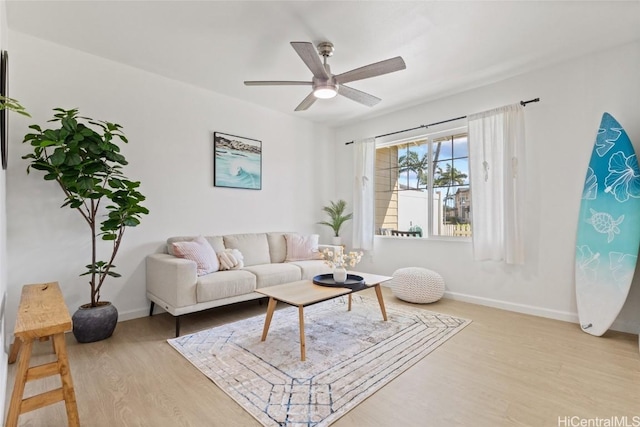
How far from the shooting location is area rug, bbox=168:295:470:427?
1780mm

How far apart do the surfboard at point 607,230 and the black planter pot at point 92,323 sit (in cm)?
428

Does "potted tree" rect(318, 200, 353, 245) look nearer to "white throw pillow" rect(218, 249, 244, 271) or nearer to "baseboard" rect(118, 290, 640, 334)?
"white throw pillow" rect(218, 249, 244, 271)

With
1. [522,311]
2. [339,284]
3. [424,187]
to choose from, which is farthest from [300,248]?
[522,311]

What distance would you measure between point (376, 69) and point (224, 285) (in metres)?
2.41

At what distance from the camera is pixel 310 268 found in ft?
12.6

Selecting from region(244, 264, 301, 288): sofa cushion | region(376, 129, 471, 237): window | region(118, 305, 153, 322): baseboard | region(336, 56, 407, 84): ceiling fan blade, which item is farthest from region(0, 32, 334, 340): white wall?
region(336, 56, 407, 84): ceiling fan blade

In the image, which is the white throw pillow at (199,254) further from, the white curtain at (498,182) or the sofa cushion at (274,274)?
the white curtain at (498,182)

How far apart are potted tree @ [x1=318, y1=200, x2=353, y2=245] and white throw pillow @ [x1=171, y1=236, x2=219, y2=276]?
2.21 m

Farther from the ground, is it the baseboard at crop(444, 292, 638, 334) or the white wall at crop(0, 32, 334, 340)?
the white wall at crop(0, 32, 334, 340)

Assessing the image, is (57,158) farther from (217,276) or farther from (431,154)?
(431,154)

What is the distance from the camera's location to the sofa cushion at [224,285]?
114 inches

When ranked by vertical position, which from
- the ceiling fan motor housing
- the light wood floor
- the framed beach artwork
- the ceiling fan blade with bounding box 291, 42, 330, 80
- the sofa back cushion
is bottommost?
the light wood floor

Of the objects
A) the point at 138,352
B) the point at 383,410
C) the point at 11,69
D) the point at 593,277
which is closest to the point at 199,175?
the point at 11,69

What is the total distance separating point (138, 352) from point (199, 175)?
2.10 m
